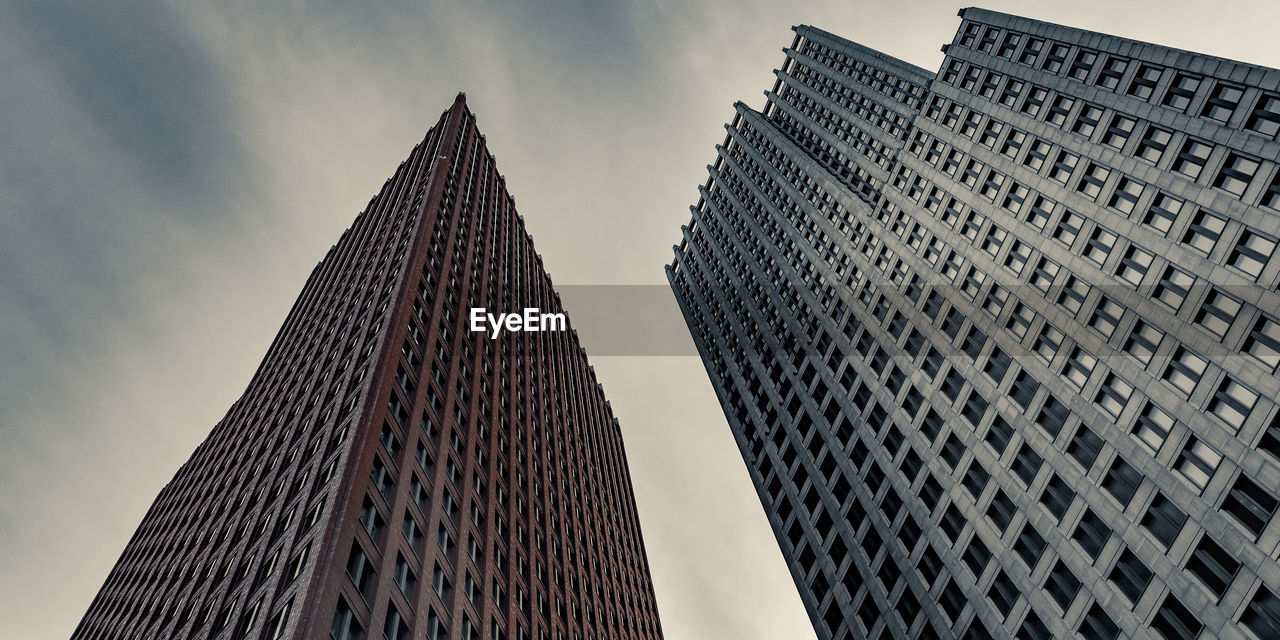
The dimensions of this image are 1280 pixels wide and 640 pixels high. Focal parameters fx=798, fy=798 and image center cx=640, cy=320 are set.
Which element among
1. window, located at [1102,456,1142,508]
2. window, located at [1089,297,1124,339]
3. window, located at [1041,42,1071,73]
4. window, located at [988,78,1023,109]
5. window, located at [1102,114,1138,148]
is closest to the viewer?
window, located at [1102,456,1142,508]

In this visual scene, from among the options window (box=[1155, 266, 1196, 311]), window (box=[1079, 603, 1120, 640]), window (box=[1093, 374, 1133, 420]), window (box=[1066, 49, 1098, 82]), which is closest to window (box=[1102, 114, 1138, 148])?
window (box=[1066, 49, 1098, 82])

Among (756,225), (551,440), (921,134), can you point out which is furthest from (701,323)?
(921,134)

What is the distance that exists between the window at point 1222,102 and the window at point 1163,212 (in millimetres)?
4977

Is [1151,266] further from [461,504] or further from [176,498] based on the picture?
[176,498]

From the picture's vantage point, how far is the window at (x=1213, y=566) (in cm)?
3650

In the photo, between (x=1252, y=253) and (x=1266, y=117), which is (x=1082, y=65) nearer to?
(x=1266, y=117)

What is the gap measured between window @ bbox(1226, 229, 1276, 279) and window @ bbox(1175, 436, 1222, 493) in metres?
8.99

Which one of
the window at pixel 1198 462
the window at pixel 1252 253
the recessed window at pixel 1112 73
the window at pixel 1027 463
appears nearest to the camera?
the window at pixel 1198 462

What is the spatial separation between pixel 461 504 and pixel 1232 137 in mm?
49271

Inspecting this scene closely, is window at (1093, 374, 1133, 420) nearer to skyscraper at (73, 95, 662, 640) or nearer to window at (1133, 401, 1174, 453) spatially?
window at (1133, 401, 1174, 453)

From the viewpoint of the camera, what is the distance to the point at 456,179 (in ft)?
326

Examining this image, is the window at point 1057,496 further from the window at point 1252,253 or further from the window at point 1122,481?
the window at point 1252,253

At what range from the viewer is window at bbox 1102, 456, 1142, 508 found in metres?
42.3

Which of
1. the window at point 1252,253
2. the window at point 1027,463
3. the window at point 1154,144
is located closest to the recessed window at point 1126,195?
the window at point 1154,144
